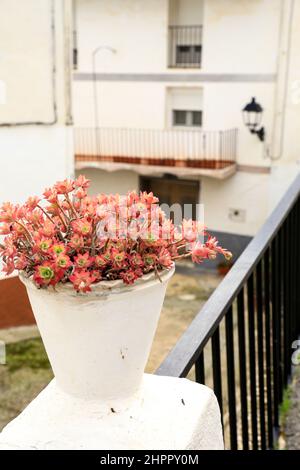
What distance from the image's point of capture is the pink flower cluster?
772 millimetres

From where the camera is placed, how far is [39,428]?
0.80 metres

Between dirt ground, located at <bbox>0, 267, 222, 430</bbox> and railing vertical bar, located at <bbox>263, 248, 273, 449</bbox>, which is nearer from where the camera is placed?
railing vertical bar, located at <bbox>263, 248, 273, 449</bbox>

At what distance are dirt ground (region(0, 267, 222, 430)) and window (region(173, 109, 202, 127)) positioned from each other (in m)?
2.76

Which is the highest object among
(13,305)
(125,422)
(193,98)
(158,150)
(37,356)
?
(193,98)

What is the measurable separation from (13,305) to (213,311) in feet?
15.3

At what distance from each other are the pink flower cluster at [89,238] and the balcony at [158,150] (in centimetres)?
794

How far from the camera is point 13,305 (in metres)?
5.54

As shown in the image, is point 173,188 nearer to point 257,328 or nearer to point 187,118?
point 187,118

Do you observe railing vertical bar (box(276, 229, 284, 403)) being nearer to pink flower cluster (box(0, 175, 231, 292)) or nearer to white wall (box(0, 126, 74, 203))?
pink flower cluster (box(0, 175, 231, 292))

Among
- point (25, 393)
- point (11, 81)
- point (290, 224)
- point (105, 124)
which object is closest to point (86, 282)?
point (290, 224)

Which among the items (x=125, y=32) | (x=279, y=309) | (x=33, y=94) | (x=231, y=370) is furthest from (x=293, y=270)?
(x=125, y=32)

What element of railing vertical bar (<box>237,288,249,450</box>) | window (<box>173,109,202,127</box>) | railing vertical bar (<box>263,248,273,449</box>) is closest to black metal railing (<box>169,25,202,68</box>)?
window (<box>173,109,202,127</box>)

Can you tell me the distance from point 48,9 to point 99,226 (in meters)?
5.13
